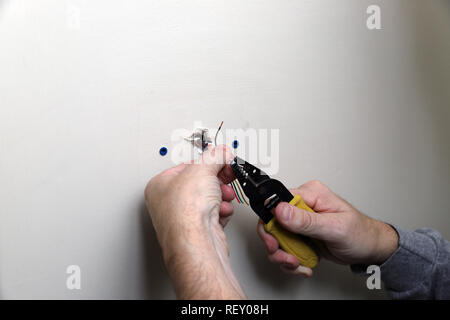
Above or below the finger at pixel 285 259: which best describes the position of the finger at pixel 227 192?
above

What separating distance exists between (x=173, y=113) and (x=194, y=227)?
23cm

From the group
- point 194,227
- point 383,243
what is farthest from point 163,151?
point 383,243

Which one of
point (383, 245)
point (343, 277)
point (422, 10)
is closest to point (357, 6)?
point (422, 10)

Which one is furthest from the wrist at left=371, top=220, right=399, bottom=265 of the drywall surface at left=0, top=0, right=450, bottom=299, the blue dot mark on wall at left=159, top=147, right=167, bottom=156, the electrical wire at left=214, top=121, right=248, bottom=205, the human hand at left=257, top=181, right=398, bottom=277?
the blue dot mark on wall at left=159, top=147, right=167, bottom=156

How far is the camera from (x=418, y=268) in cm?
64

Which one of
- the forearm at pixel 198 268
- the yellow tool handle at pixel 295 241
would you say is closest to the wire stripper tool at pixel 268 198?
the yellow tool handle at pixel 295 241

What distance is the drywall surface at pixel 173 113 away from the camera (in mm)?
479

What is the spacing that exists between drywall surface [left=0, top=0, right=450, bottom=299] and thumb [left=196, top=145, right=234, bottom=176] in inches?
3.6

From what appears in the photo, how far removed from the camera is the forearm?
401mm

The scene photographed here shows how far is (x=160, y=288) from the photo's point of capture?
59cm

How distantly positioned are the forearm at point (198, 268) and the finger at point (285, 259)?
0.15 metres

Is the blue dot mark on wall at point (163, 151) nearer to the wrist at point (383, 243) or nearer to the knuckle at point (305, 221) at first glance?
the knuckle at point (305, 221)

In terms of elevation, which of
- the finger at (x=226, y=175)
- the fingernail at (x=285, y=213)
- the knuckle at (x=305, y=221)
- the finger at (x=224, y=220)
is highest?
the finger at (x=226, y=175)

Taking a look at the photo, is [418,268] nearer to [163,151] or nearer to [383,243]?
[383,243]
